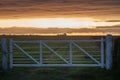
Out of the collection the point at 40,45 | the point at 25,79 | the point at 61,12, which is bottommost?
the point at 25,79

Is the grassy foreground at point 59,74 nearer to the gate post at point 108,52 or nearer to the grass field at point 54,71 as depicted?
the grass field at point 54,71

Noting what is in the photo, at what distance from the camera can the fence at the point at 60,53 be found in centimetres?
757

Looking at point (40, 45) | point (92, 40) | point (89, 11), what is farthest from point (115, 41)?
point (89, 11)

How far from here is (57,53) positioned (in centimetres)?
775

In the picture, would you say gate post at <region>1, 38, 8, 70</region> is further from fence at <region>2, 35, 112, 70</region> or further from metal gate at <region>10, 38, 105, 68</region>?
metal gate at <region>10, 38, 105, 68</region>

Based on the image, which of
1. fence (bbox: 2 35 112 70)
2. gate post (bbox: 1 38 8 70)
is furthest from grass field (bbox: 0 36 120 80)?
gate post (bbox: 1 38 8 70)

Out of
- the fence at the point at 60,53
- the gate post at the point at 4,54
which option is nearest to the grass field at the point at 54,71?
the fence at the point at 60,53

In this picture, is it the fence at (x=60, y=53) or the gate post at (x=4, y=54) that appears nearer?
the gate post at (x=4, y=54)

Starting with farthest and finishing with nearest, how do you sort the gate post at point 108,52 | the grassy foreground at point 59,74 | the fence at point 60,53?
the fence at point 60,53, the gate post at point 108,52, the grassy foreground at point 59,74

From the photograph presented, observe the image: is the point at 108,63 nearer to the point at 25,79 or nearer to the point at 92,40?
the point at 92,40

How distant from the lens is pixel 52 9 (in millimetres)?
1686

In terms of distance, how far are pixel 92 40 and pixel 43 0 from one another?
6132 mm

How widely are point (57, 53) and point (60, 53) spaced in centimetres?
20

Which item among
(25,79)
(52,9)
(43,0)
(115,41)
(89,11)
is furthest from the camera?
(115,41)
